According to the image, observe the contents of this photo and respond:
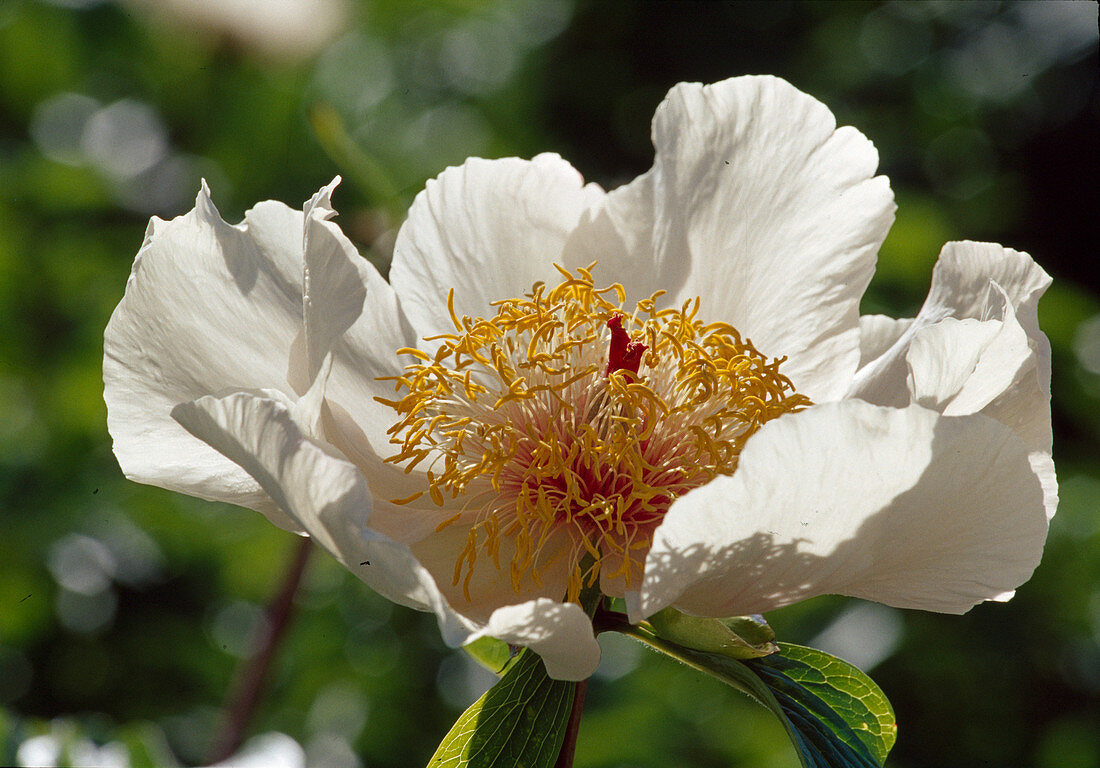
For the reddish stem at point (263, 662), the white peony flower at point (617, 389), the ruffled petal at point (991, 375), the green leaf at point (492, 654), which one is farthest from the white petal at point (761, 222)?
the reddish stem at point (263, 662)

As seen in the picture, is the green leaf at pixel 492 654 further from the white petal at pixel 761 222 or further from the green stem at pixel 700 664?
the white petal at pixel 761 222

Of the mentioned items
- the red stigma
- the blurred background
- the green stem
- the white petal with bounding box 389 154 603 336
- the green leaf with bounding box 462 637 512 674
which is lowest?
the blurred background

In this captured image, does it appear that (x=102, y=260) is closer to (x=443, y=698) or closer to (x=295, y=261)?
(x=443, y=698)

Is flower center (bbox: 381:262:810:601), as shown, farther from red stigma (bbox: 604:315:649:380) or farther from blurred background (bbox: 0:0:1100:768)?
blurred background (bbox: 0:0:1100:768)

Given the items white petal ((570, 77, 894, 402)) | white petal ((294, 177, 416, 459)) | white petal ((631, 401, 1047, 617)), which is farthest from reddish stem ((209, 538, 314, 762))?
white petal ((631, 401, 1047, 617))

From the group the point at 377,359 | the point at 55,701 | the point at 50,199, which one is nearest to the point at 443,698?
the point at 55,701

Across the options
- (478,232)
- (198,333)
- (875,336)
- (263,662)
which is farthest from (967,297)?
(263,662)

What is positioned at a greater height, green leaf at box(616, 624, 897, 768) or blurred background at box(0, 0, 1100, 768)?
green leaf at box(616, 624, 897, 768)
